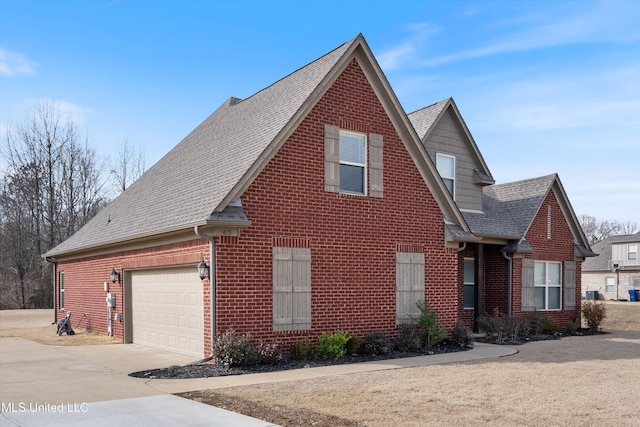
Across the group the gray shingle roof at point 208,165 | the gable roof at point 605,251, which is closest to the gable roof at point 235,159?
the gray shingle roof at point 208,165

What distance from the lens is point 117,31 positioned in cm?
1691

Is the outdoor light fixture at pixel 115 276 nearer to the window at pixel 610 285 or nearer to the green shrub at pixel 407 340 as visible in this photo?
the green shrub at pixel 407 340

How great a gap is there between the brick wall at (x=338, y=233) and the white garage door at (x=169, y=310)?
50.4 inches

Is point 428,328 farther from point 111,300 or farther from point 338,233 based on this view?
point 111,300

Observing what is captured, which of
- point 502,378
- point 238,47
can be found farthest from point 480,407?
point 238,47

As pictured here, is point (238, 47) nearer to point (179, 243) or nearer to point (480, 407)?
point (179, 243)

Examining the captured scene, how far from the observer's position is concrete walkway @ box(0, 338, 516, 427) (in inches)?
288

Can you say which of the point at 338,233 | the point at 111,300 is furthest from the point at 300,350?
the point at 111,300

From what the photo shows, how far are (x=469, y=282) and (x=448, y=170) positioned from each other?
405cm

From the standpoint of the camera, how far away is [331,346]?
12.9m

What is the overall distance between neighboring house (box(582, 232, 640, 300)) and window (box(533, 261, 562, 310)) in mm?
34039

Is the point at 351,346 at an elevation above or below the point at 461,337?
above

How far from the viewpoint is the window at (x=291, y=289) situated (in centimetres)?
1272

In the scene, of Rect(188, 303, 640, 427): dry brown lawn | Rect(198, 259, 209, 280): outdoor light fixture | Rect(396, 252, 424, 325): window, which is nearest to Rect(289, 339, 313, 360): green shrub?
Rect(188, 303, 640, 427): dry brown lawn
